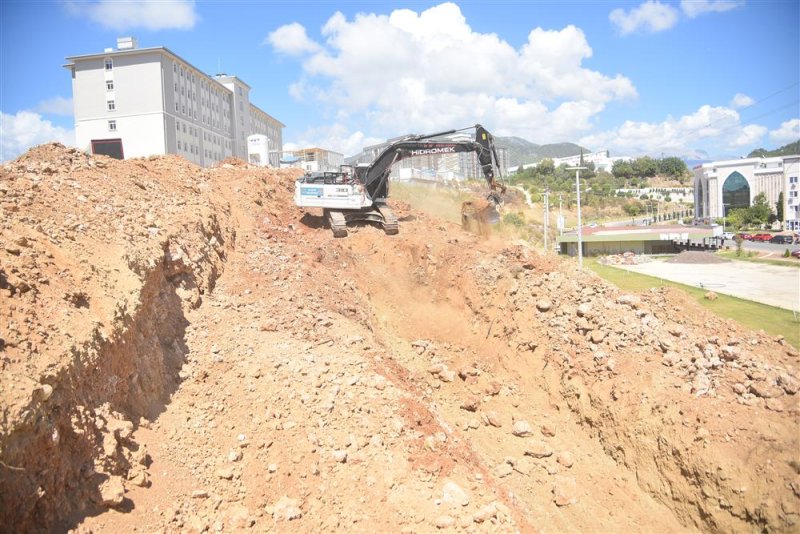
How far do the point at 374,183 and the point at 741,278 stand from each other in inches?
964

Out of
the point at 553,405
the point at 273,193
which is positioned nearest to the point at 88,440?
the point at 553,405

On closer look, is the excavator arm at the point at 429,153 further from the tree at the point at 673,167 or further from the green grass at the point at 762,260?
the tree at the point at 673,167

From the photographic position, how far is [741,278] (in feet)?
107

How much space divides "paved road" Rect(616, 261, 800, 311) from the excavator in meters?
13.9

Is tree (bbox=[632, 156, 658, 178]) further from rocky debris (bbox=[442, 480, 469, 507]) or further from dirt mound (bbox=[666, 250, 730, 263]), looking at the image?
rocky debris (bbox=[442, 480, 469, 507])

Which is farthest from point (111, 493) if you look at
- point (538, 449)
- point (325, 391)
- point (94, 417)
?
point (538, 449)

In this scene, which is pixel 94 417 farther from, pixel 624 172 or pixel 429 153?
pixel 624 172

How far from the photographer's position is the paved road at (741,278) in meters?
25.9

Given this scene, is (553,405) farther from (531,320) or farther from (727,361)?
(727,361)

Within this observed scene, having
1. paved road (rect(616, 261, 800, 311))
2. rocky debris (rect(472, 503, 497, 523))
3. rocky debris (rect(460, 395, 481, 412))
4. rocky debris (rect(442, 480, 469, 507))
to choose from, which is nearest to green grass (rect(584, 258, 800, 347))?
paved road (rect(616, 261, 800, 311))

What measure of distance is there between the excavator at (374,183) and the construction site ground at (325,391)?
3850 mm

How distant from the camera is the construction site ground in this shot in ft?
23.0

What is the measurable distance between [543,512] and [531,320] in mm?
5580

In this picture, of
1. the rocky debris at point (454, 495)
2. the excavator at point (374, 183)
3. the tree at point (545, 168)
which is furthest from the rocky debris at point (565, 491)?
the tree at point (545, 168)
